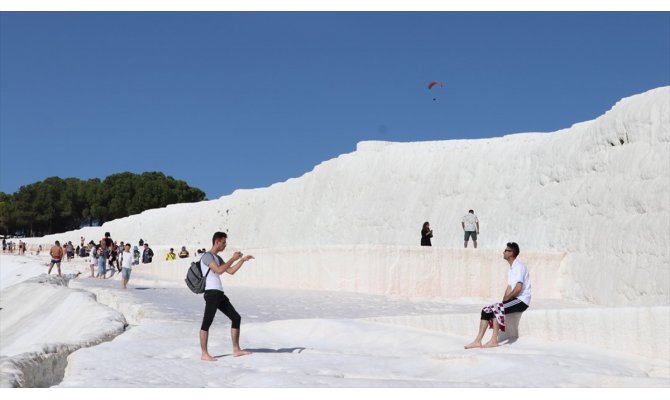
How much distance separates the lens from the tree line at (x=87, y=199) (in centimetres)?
9624

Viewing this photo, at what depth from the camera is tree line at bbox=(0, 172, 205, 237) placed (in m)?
96.2

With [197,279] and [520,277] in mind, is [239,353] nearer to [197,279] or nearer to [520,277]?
[197,279]

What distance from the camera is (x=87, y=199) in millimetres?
99188

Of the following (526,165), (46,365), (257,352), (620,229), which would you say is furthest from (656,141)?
(46,365)

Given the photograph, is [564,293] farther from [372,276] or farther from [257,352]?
[257,352]

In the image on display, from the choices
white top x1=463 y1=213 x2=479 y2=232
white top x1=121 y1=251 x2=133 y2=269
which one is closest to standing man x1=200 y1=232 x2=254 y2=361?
white top x1=121 y1=251 x2=133 y2=269

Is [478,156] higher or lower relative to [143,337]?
higher

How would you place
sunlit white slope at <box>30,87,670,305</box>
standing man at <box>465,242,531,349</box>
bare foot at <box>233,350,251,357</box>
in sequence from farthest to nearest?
sunlit white slope at <box>30,87,670,305</box> → standing man at <box>465,242,531,349</box> → bare foot at <box>233,350,251,357</box>

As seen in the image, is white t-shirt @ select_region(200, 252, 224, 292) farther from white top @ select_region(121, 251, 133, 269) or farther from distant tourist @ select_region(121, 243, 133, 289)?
white top @ select_region(121, 251, 133, 269)

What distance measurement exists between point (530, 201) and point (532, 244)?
2524 mm

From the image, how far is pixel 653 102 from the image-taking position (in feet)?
73.4

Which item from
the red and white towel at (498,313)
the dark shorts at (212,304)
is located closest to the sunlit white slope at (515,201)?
the red and white towel at (498,313)

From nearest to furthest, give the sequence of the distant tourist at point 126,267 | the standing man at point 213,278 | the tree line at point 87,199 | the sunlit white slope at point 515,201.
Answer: the standing man at point 213,278 < the sunlit white slope at point 515,201 < the distant tourist at point 126,267 < the tree line at point 87,199

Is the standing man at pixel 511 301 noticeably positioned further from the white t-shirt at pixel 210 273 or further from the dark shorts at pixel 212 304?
the white t-shirt at pixel 210 273
